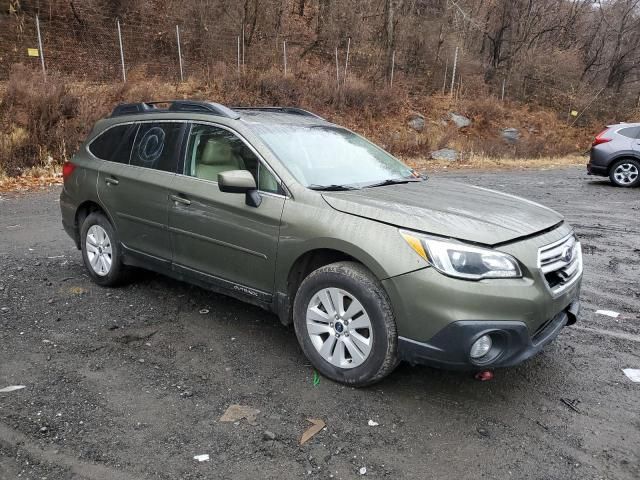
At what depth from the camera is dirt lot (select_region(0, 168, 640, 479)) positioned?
2695 mm

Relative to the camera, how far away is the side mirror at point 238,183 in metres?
3.58

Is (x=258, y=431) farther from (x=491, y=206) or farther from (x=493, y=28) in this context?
(x=493, y=28)

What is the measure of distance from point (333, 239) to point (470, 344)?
3.31 feet

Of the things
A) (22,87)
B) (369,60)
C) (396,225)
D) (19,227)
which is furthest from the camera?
(369,60)

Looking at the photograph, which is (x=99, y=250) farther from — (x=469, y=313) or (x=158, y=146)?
(x=469, y=313)

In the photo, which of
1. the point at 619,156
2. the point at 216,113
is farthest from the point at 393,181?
the point at 619,156

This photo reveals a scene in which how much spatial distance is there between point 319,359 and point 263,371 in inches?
16.4

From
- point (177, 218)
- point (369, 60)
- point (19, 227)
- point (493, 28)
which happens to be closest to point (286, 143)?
point (177, 218)

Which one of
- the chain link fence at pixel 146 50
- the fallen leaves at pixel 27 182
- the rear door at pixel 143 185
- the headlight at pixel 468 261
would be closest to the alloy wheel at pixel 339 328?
the headlight at pixel 468 261

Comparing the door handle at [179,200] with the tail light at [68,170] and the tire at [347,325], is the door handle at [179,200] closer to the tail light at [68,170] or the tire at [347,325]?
the tire at [347,325]

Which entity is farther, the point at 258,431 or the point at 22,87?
the point at 22,87

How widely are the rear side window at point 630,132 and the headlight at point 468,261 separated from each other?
11637 millimetres

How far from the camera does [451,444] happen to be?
2.88 metres

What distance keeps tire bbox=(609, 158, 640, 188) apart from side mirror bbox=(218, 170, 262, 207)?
11.7 metres
